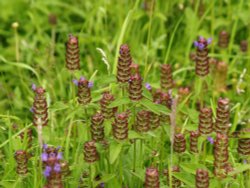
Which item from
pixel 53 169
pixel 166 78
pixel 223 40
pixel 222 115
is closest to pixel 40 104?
pixel 53 169

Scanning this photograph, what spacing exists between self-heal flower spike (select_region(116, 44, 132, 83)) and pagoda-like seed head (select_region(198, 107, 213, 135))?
12.7 inches

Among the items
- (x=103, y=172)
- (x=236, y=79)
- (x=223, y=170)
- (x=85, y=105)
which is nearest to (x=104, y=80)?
(x=85, y=105)

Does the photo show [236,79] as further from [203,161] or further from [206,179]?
[206,179]

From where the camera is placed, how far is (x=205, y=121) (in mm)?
2639

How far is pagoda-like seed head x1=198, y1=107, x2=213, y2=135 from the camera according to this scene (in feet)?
8.63

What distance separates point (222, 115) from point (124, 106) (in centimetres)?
49

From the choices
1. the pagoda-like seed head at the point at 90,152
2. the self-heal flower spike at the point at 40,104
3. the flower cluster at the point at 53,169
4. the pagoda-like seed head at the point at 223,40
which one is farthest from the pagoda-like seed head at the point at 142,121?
the pagoda-like seed head at the point at 223,40

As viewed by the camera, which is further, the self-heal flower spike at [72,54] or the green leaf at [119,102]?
the self-heal flower spike at [72,54]

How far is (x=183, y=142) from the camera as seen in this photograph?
110 inches

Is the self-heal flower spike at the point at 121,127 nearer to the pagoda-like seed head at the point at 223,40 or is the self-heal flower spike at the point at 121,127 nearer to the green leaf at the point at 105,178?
the green leaf at the point at 105,178

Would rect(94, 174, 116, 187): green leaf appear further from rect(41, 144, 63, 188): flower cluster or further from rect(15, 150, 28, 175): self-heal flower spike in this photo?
rect(41, 144, 63, 188): flower cluster

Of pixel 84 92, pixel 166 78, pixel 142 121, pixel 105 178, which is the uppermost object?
pixel 166 78

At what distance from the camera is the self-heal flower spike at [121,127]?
99.7 inches

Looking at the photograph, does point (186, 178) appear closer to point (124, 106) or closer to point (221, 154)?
point (221, 154)
